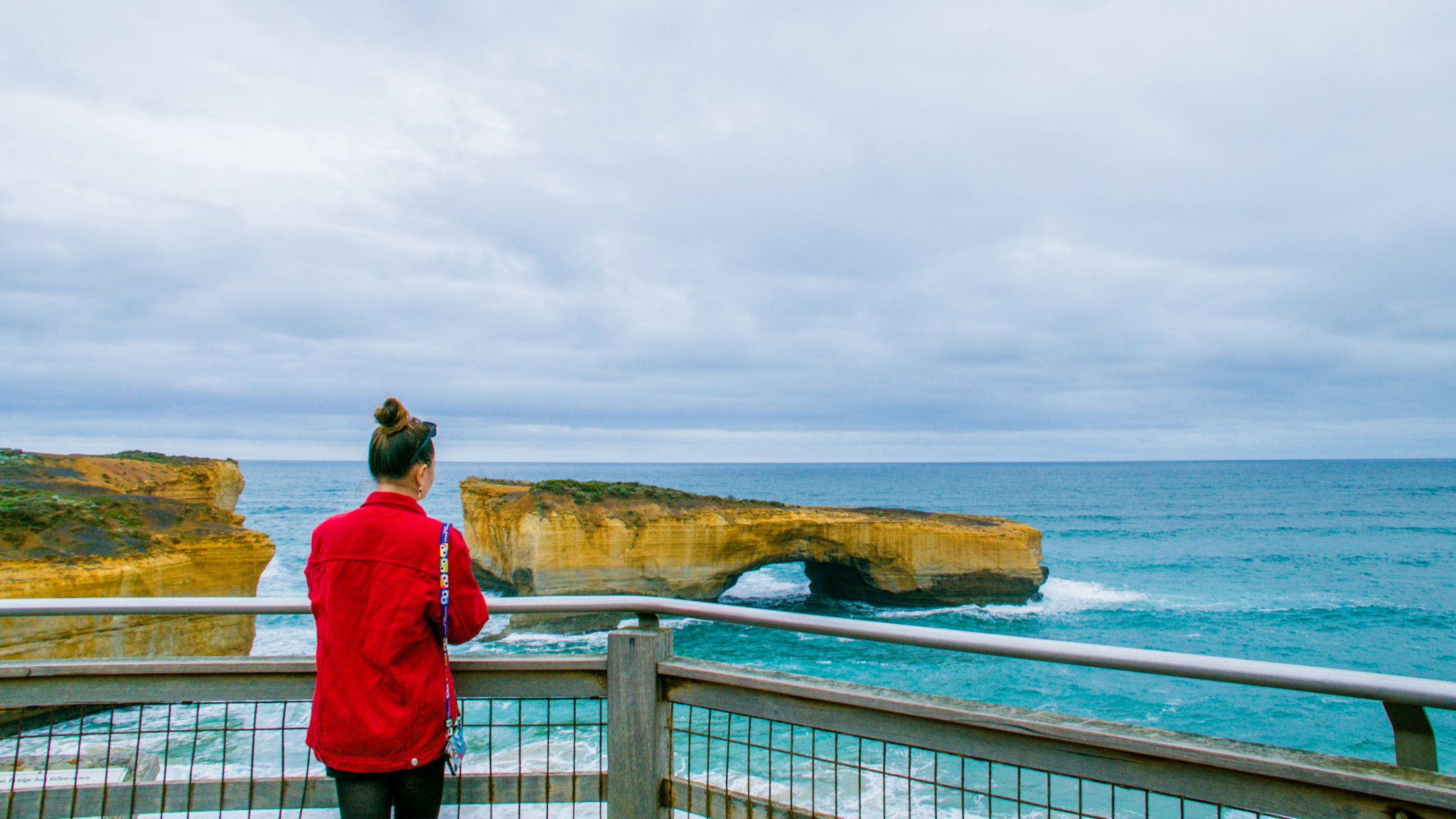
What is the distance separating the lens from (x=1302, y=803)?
180 centimetres

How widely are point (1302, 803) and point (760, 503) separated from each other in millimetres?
27751

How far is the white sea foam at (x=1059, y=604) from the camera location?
94.9 feet

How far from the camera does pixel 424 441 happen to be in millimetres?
2365

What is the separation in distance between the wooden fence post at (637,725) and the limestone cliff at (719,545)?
23496 millimetres

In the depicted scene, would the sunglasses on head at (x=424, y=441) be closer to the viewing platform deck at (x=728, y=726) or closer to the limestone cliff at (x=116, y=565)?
the viewing platform deck at (x=728, y=726)

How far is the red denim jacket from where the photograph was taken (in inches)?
85.0

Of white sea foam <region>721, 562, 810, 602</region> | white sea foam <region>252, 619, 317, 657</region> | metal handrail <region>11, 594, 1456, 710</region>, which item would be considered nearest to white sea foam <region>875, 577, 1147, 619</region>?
white sea foam <region>721, 562, 810, 602</region>

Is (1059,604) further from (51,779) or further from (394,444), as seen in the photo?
(394,444)

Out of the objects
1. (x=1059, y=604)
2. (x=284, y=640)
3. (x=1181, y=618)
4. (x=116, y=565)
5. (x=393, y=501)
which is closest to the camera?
(x=393, y=501)

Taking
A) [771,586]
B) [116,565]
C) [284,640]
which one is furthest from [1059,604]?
[116,565]

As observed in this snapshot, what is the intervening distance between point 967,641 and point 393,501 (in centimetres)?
169

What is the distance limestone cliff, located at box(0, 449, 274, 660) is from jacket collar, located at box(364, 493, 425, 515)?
12346 millimetres

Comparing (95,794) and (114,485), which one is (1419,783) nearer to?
(95,794)

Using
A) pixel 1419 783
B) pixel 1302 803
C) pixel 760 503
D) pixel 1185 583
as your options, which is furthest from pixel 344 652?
pixel 1185 583
